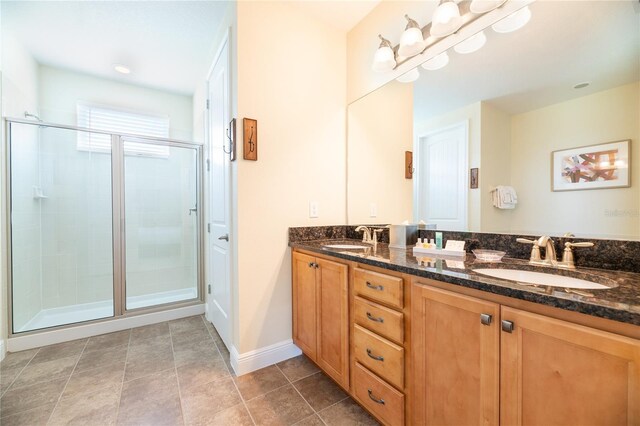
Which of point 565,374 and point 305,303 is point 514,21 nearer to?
point 565,374

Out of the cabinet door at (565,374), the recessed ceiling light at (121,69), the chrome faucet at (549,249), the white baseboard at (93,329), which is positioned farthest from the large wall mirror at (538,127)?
the recessed ceiling light at (121,69)

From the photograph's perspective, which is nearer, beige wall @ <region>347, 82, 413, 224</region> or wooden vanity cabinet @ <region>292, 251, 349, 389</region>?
wooden vanity cabinet @ <region>292, 251, 349, 389</region>

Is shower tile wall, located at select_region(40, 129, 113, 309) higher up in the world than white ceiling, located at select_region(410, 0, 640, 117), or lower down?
lower down

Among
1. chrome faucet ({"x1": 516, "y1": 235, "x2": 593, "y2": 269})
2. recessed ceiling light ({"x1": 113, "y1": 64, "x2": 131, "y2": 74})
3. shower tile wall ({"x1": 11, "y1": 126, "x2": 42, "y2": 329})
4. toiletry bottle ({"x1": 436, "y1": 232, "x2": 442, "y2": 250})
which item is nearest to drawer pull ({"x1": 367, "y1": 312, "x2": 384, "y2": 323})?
toiletry bottle ({"x1": 436, "y1": 232, "x2": 442, "y2": 250})

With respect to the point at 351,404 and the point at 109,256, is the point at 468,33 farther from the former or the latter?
the point at 109,256

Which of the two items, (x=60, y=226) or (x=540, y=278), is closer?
(x=540, y=278)

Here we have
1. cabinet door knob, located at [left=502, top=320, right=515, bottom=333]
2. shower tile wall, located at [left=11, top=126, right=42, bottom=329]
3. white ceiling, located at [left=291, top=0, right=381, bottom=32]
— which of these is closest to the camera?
cabinet door knob, located at [left=502, top=320, right=515, bottom=333]

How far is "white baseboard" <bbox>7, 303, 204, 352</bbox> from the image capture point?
6.68ft

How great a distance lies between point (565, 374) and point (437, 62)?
161cm

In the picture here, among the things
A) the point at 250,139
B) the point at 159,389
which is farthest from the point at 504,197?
the point at 159,389

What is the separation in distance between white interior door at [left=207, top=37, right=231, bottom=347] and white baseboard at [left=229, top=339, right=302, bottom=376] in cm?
25

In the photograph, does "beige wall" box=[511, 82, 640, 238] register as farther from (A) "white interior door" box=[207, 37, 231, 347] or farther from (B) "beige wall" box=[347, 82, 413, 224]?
(A) "white interior door" box=[207, 37, 231, 347]

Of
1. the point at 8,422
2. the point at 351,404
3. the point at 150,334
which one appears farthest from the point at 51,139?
the point at 351,404

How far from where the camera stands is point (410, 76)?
1715 millimetres
